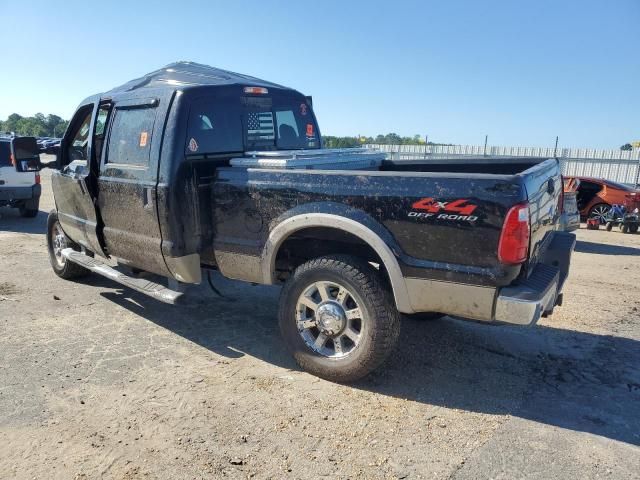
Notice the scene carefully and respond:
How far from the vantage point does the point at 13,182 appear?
11234mm

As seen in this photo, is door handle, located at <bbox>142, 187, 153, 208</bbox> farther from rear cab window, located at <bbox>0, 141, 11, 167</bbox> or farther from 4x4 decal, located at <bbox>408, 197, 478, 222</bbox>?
rear cab window, located at <bbox>0, 141, 11, 167</bbox>

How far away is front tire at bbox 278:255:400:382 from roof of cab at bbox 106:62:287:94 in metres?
2.07

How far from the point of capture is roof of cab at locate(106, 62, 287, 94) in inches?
182

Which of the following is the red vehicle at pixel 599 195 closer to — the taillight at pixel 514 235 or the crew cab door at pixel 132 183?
the taillight at pixel 514 235

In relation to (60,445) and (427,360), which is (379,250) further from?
(60,445)

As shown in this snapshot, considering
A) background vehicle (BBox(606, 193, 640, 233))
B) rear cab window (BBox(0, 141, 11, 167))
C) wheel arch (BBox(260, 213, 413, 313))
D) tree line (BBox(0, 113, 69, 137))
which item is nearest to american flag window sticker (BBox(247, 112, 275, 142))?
wheel arch (BBox(260, 213, 413, 313))

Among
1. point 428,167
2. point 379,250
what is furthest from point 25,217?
point 379,250

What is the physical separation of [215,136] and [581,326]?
13.0 feet

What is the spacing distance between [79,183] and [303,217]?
287cm

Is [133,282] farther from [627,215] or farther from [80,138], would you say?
[627,215]

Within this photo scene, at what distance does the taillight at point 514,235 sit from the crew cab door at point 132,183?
271 cm

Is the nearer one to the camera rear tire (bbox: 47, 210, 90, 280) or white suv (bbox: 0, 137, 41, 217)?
rear tire (bbox: 47, 210, 90, 280)

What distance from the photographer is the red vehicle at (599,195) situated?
42.2 ft

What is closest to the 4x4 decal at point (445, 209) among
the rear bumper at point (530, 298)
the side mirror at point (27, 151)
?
the rear bumper at point (530, 298)
